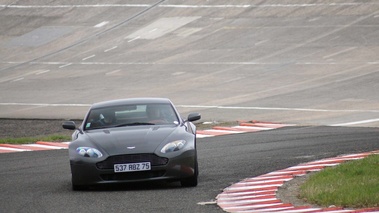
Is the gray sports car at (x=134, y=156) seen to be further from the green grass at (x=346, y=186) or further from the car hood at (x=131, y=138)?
the green grass at (x=346, y=186)

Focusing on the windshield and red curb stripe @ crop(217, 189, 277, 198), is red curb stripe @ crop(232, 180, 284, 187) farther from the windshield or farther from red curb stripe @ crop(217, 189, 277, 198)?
the windshield

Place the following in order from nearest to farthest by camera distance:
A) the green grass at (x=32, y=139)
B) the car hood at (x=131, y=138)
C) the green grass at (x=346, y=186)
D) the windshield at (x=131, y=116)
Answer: the green grass at (x=346, y=186) → the car hood at (x=131, y=138) → the windshield at (x=131, y=116) → the green grass at (x=32, y=139)

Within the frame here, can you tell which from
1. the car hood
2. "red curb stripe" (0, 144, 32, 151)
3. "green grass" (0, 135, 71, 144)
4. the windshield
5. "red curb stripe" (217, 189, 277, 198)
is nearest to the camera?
"red curb stripe" (217, 189, 277, 198)

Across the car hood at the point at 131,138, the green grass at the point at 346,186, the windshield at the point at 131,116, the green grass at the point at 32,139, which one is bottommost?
the green grass at the point at 32,139

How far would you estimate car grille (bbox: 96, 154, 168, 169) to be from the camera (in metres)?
14.6

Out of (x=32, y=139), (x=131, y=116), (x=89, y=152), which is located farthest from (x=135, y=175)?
(x=32, y=139)

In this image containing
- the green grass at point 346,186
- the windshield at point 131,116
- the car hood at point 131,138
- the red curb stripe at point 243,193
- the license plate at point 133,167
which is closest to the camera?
the green grass at point 346,186

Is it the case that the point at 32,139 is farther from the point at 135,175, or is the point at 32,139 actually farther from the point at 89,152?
the point at 135,175

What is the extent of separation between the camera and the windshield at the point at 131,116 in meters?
16.1

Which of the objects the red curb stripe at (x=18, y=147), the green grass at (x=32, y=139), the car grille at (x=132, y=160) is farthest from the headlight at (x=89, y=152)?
the green grass at (x=32, y=139)

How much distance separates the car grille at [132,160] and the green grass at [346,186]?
2027mm

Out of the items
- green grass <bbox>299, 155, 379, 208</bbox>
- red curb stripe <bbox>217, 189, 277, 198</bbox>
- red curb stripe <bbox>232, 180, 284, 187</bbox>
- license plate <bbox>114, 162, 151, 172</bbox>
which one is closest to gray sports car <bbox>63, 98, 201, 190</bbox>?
license plate <bbox>114, 162, 151, 172</bbox>

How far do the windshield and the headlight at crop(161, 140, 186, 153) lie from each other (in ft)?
3.66

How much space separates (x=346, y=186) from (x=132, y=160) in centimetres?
310
